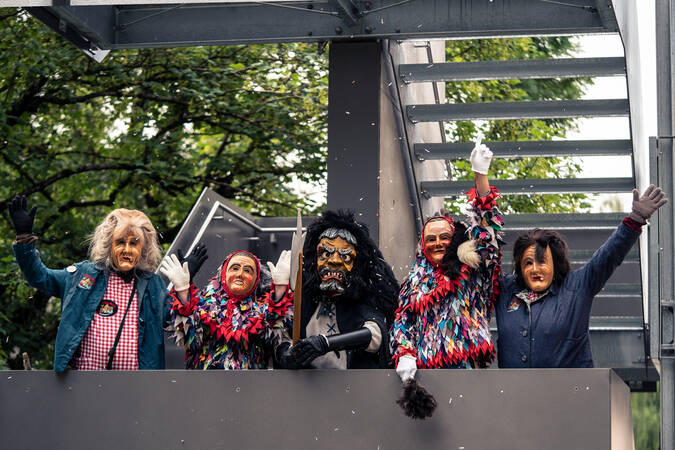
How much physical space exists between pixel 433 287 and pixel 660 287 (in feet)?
3.22

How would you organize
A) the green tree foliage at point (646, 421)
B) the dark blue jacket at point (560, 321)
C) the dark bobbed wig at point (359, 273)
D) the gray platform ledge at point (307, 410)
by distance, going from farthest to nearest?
the green tree foliage at point (646, 421), the dark bobbed wig at point (359, 273), the dark blue jacket at point (560, 321), the gray platform ledge at point (307, 410)

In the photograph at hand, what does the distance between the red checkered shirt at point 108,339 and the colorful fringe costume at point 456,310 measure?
4.31 feet

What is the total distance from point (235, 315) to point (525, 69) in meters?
2.99

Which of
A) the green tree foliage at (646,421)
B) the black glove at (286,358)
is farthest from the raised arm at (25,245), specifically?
the green tree foliage at (646,421)

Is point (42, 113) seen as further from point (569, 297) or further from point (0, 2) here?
point (569, 297)

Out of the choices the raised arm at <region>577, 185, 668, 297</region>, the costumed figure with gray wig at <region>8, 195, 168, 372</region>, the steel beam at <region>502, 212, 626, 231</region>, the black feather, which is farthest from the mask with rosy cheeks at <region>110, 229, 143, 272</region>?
the steel beam at <region>502, 212, 626, 231</region>

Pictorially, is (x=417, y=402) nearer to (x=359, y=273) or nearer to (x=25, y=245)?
(x=359, y=273)

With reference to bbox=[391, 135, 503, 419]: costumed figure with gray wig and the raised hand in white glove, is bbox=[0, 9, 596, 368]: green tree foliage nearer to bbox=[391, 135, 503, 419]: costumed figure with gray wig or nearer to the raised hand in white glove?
bbox=[391, 135, 503, 419]: costumed figure with gray wig

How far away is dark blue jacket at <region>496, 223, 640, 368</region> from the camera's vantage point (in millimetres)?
4543

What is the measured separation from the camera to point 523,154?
23.7 feet

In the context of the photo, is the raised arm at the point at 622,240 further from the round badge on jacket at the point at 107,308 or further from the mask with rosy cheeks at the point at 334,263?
the round badge on jacket at the point at 107,308

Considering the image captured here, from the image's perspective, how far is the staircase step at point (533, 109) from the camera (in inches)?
270

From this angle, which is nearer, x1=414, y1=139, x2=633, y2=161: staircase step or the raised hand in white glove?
the raised hand in white glove

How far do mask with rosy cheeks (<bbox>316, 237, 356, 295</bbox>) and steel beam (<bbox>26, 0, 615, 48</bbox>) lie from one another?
1988 mm
